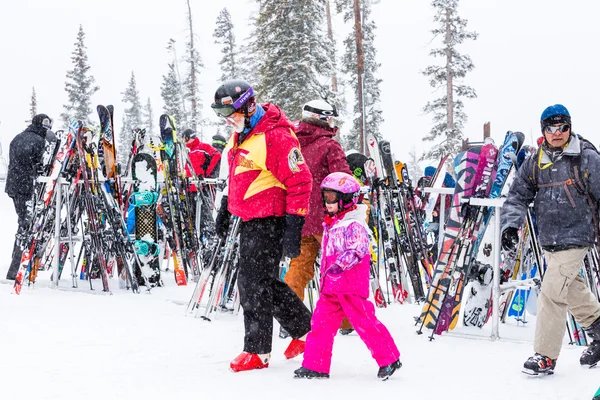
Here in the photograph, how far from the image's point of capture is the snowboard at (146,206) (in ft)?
23.4

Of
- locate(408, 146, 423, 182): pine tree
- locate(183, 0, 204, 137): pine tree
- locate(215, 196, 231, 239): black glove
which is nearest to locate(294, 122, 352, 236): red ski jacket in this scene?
locate(215, 196, 231, 239): black glove

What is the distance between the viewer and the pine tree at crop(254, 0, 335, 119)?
67.6ft

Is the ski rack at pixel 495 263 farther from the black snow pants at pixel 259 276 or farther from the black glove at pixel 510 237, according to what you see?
the black snow pants at pixel 259 276

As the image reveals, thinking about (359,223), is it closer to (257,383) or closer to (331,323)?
(331,323)

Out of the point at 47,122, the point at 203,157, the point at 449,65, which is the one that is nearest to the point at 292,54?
the point at 449,65

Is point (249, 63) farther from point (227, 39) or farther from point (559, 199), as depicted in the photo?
point (559, 199)

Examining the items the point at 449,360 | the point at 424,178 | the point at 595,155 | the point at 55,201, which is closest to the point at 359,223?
the point at 449,360

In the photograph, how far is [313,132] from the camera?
462 cm

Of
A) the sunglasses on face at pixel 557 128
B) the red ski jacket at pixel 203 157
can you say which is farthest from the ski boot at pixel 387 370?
the red ski jacket at pixel 203 157

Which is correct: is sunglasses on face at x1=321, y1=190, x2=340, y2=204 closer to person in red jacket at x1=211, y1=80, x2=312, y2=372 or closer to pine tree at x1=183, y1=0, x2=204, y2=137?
person in red jacket at x1=211, y1=80, x2=312, y2=372

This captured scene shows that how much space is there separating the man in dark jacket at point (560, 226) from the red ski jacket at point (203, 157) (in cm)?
624

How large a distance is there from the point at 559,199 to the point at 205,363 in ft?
8.37

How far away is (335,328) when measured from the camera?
3457 mm

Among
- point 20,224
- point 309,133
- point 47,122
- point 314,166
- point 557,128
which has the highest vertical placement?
point 47,122
